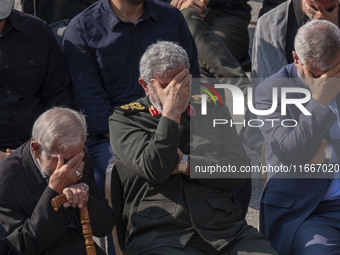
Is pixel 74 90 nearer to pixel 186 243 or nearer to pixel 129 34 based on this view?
pixel 129 34

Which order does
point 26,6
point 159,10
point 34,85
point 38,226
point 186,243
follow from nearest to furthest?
point 38,226, point 186,243, point 34,85, point 159,10, point 26,6

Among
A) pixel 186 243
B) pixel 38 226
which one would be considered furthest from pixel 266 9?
pixel 38 226

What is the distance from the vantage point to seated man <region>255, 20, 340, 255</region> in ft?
14.4

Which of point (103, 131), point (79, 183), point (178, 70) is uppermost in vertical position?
point (178, 70)

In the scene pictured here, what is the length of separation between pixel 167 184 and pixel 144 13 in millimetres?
1457

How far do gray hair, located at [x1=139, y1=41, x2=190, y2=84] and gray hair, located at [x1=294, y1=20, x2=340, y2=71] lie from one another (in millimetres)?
685

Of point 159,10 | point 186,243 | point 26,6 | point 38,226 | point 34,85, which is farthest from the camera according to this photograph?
point 26,6

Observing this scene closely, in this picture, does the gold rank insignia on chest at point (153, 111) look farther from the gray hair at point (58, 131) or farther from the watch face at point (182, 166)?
Answer: the gray hair at point (58, 131)

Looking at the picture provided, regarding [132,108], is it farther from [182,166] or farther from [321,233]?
[321,233]

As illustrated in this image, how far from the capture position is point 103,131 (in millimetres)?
5047

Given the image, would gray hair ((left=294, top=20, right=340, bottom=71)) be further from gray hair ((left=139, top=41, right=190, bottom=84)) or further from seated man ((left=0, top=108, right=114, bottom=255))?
seated man ((left=0, top=108, right=114, bottom=255))

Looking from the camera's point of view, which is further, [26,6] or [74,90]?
[26,6]

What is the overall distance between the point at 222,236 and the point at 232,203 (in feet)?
0.81

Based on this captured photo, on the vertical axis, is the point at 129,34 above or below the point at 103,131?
above
